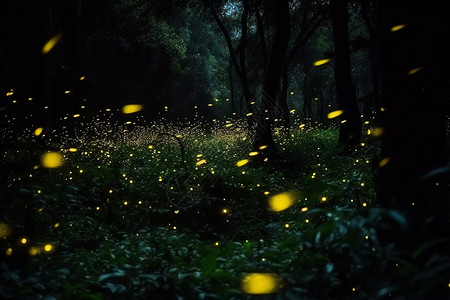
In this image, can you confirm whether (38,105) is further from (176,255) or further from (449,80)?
(449,80)

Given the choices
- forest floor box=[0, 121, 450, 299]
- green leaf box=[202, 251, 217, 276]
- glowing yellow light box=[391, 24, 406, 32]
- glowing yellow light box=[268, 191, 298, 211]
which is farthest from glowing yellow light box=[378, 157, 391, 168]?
glowing yellow light box=[268, 191, 298, 211]

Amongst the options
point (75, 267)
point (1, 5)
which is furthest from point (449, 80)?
point (1, 5)

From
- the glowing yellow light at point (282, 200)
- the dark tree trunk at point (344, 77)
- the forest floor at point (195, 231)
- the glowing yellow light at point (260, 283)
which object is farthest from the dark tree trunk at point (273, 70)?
the glowing yellow light at point (260, 283)

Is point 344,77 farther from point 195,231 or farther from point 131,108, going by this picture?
point 131,108

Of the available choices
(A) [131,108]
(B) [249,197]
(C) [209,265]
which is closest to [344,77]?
(B) [249,197]

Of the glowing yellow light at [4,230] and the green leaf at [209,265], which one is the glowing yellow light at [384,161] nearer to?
the green leaf at [209,265]
